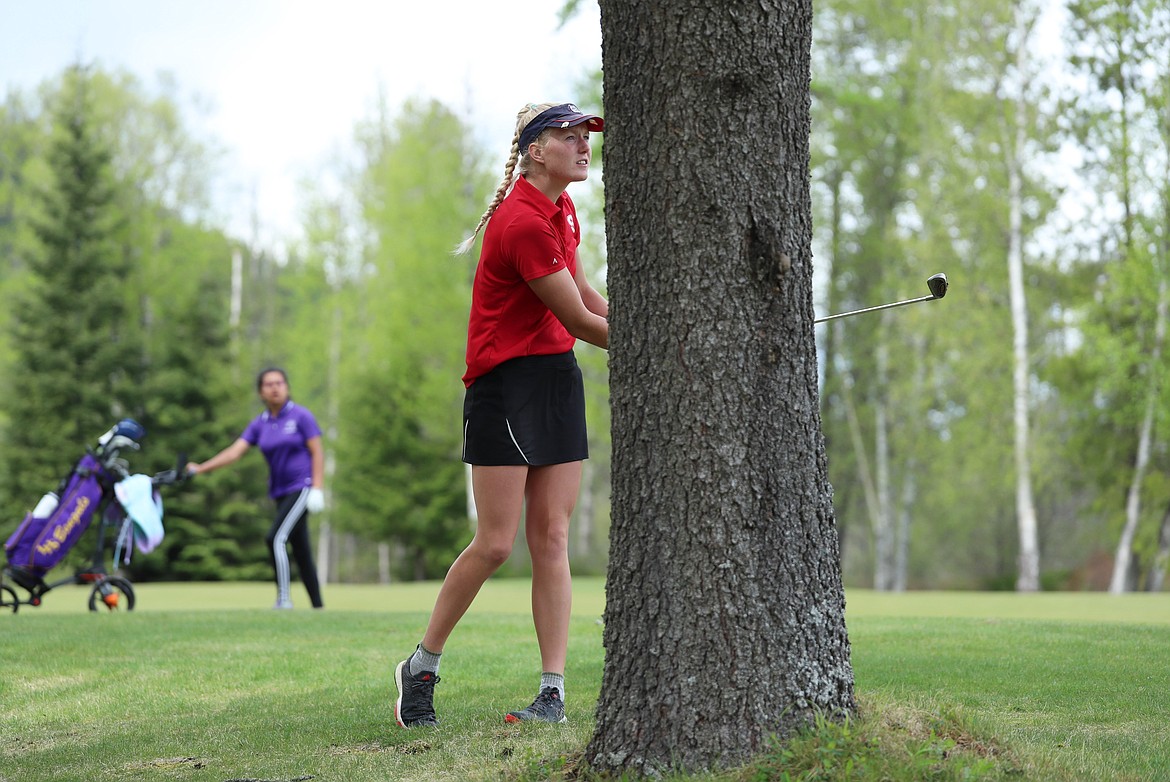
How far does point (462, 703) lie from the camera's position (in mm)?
4672

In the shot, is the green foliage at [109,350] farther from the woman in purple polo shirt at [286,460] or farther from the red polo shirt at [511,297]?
the red polo shirt at [511,297]

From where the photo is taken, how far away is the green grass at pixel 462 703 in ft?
10.4

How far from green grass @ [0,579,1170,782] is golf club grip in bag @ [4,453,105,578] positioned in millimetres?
1124

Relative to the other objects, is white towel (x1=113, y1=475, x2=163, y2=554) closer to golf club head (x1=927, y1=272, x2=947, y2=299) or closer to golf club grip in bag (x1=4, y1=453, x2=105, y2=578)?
golf club grip in bag (x1=4, y1=453, x2=105, y2=578)

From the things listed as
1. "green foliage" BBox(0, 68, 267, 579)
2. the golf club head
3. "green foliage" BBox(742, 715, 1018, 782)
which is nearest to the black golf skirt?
the golf club head

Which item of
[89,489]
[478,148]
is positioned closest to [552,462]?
[89,489]

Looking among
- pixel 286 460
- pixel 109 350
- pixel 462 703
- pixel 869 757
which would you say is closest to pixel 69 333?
pixel 109 350

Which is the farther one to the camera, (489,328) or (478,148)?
(478,148)

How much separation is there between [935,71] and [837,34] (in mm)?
3907

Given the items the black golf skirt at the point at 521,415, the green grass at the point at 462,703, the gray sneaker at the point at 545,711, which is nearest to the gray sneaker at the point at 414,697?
the green grass at the point at 462,703

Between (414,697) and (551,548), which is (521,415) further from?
(414,697)

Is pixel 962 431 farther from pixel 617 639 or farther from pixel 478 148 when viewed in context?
pixel 617 639

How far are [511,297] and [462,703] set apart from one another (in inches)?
67.8

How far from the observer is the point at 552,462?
411cm
